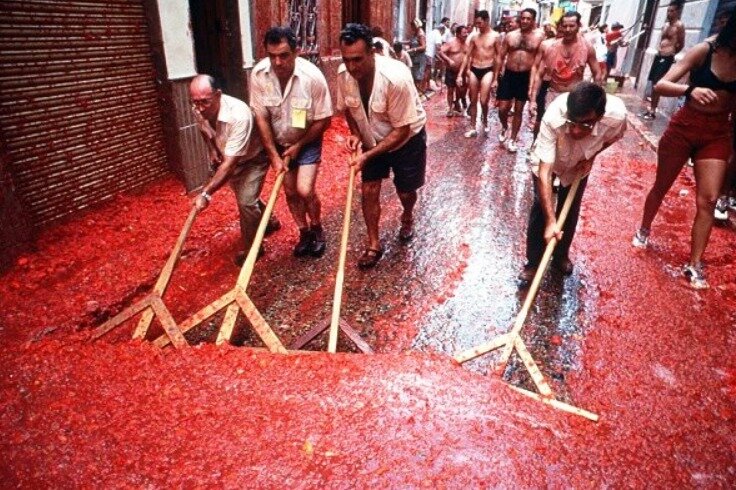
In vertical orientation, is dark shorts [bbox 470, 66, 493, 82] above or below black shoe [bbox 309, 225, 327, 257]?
above

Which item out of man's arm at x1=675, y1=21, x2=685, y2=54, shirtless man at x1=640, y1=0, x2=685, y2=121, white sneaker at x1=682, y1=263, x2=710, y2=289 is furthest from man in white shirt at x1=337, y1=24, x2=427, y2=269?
man's arm at x1=675, y1=21, x2=685, y2=54

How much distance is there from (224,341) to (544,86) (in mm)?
5856

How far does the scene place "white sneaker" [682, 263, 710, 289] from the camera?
3352mm

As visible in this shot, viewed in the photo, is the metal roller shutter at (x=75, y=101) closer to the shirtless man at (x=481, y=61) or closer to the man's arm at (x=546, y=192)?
the man's arm at (x=546, y=192)

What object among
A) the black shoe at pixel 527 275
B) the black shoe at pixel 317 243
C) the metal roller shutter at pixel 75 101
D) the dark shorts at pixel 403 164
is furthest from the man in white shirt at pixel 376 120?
the metal roller shutter at pixel 75 101

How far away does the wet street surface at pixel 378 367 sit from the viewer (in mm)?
1780

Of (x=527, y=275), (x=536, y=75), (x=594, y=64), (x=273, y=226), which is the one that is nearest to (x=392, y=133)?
(x=527, y=275)

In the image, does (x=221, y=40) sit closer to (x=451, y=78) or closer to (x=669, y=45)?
(x=451, y=78)

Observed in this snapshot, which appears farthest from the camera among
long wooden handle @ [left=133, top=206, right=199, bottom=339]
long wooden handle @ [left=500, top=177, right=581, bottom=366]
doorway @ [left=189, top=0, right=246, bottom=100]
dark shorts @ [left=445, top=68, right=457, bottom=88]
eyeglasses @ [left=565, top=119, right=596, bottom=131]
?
dark shorts @ [left=445, top=68, right=457, bottom=88]

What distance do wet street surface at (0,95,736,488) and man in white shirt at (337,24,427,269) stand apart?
57 cm

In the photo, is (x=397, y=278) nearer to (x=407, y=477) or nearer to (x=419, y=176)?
(x=419, y=176)

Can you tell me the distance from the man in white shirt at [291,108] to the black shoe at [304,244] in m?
0.27

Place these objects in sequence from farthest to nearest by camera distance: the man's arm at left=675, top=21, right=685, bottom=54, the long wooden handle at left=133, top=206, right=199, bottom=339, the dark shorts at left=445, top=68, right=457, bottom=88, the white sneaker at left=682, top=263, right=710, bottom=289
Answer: the dark shorts at left=445, top=68, right=457, bottom=88, the man's arm at left=675, top=21, right=685, bottom=54, the white sneaker at left=682, top=263, right=710, bottom=289, the long wooden handle at left=133, top=206, right=199, bottom=339

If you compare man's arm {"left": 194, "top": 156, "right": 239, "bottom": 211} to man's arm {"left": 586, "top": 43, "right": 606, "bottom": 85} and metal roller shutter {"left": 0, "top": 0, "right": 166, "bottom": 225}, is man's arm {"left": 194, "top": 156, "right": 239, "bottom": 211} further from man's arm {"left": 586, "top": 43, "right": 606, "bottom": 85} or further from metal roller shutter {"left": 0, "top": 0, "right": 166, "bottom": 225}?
man's arm {"left": 586, "top": 43, "right": 606, "bottom": 85}
